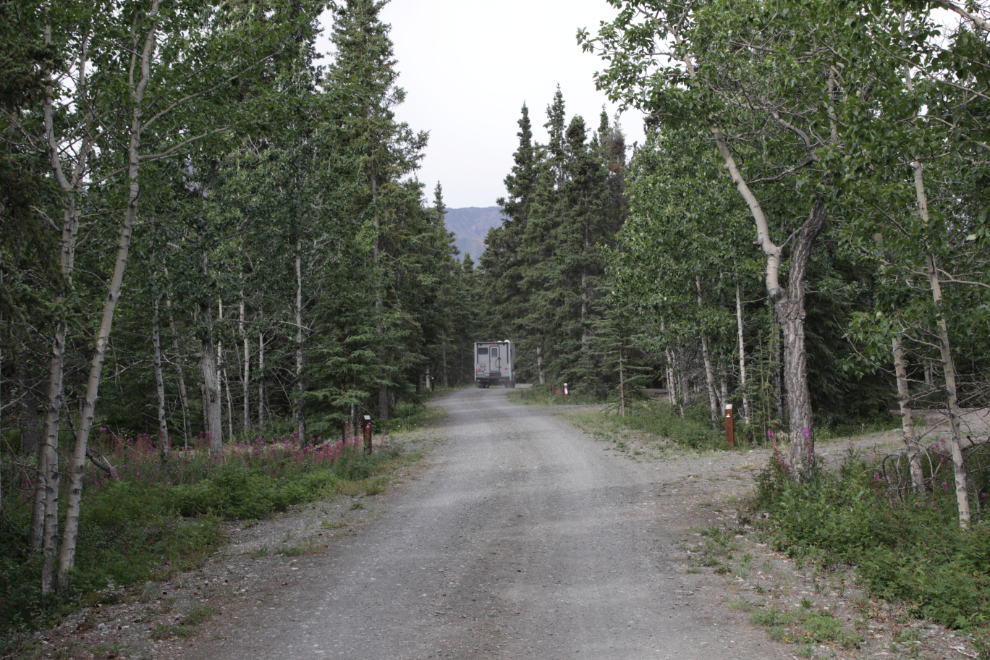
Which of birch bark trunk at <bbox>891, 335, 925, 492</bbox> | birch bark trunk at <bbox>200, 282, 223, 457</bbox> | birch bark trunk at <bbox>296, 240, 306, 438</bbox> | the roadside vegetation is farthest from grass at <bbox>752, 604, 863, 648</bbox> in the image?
birch bark trunk at <bbox>296, 240, 306, 438</bbox>

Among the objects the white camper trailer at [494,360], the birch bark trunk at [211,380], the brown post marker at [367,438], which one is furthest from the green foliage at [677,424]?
the white camper trailer at [494,360]

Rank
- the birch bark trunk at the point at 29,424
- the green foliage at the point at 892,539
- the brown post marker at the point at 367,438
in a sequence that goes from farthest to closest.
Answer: the brown post marker at the point at 367,438 → the birch bark trunk at the point at 29,424 → the green foliage at the point at 892,539

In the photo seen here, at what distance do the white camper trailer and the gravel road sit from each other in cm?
3768

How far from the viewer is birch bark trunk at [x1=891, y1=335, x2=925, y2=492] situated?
24.5ft

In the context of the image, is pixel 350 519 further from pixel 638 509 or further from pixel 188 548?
pixel 638 509

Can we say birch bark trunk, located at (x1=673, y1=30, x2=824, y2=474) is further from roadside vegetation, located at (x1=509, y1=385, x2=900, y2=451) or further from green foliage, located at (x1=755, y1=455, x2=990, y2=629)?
roadside vegetation, located at (x1=509, y1=385, x2=900, y2=451)

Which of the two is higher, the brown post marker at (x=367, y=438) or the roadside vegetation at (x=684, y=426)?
the brown post marker at (x=367, y=438)

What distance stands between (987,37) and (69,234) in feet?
28.3

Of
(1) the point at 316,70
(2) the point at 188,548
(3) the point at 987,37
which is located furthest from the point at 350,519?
(1) the point at 316,70

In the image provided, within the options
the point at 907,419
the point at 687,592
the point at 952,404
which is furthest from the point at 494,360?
the point at 687,592

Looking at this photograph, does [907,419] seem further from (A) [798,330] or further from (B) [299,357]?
(B) [299,357]

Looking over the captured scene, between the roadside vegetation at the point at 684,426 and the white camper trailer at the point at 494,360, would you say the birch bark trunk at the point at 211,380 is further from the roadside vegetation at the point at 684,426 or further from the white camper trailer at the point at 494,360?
the white camper trailer at the point at 494,360

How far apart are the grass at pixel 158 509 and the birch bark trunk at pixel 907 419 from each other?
747 cm

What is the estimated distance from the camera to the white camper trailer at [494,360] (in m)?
48.4
